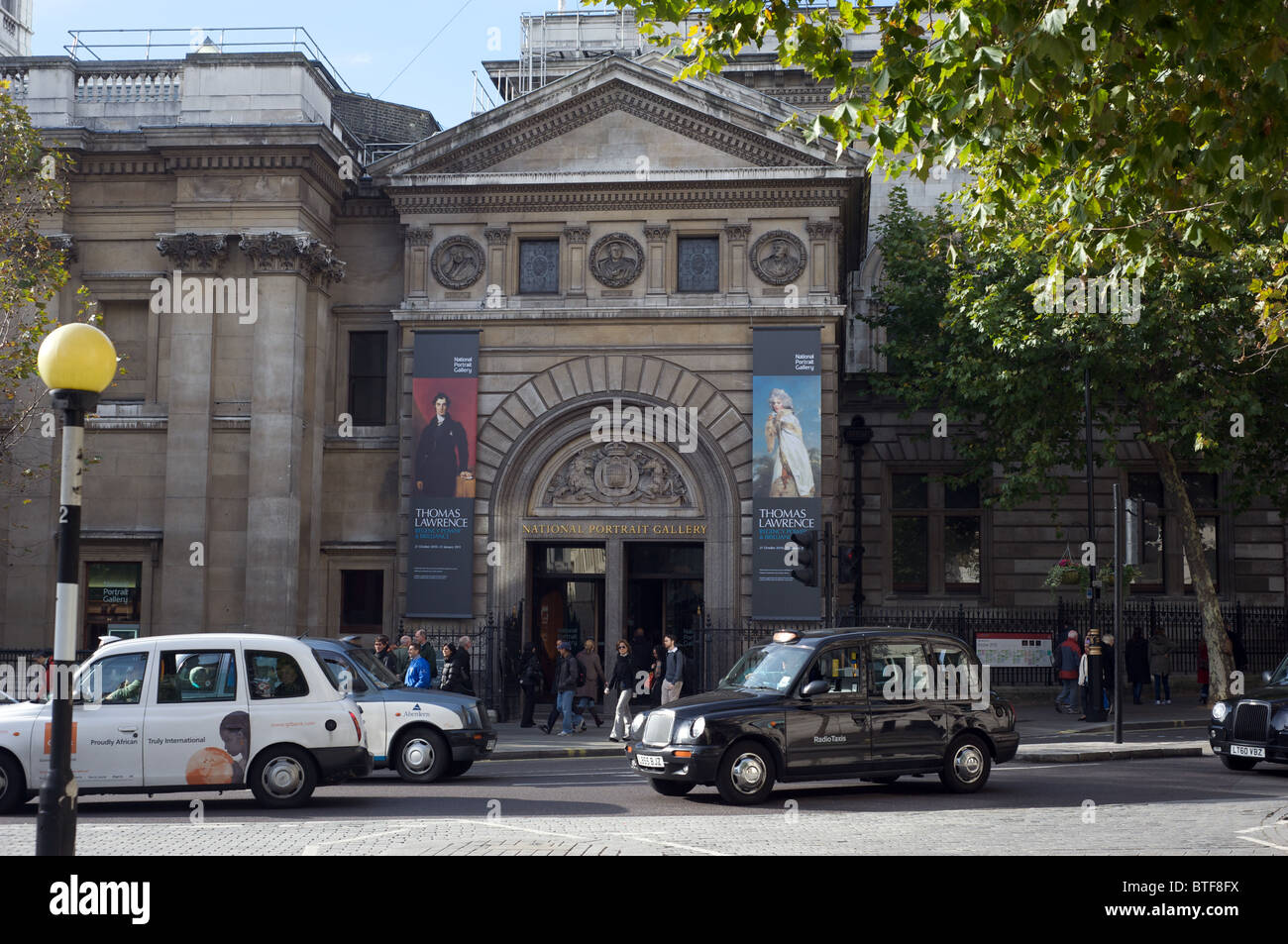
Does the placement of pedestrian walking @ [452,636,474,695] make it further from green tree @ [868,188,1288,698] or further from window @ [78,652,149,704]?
green tree @ [868,188,1288,698]

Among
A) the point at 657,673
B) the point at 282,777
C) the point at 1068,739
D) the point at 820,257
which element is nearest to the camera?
the point at 282,777

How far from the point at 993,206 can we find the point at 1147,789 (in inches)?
297

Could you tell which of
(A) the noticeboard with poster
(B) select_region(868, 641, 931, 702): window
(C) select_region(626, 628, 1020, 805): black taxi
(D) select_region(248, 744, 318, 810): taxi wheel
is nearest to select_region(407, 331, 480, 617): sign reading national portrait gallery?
(A) the noticeboard with poster

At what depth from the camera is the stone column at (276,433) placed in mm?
28219

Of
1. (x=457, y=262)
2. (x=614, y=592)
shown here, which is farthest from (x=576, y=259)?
(x=614, y=592)

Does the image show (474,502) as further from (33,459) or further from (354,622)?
(33,459)

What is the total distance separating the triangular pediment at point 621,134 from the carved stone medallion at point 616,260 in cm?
155

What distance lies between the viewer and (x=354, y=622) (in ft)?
101

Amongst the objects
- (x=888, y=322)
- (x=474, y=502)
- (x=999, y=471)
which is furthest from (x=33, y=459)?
(x=999, y=471)

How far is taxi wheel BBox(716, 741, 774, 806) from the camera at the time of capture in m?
14.0

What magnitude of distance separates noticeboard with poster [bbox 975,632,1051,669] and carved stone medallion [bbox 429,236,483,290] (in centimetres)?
1415

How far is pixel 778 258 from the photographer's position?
95.6ft

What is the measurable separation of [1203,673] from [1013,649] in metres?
4.72

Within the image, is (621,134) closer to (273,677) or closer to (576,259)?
(576,259)
